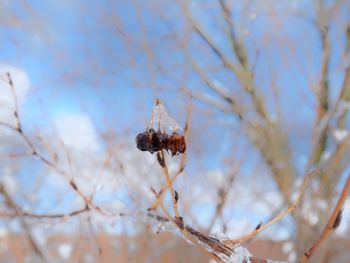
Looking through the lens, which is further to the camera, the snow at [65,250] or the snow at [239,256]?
the snow at [65,250]

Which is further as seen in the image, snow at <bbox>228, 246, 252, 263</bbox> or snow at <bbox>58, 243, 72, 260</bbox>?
snow at <bbox>58, 243, 72, 260</bbox>

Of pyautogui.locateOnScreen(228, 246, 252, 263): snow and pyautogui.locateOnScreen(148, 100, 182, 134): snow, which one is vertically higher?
pyautogui.locateOnScreen(148, 100, 182, 134): snow

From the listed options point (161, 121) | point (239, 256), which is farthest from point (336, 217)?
point (161, 121)

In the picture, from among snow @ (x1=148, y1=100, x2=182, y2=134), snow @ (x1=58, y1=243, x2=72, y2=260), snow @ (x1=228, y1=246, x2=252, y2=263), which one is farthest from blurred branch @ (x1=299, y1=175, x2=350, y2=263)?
snow @ (x1=58, y1=243, x2=72, y2=260)

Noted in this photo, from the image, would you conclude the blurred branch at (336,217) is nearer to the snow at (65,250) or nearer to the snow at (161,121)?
the snow at (161,121)

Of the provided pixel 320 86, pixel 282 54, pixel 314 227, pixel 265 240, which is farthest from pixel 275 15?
pixel 265 240

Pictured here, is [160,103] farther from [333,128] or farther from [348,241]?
[348,241]

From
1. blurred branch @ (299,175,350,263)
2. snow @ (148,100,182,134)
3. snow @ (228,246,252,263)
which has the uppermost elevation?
snow @ (148,100,182,134)

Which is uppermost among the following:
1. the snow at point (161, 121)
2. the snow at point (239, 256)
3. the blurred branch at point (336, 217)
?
the snow at point (161, 121)

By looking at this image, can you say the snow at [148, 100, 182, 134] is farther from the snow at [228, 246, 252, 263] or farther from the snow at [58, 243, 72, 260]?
the snow at [58, 243, 72, 260]

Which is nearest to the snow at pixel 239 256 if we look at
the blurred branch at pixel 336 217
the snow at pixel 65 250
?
the blurred branch at pixel 336 217

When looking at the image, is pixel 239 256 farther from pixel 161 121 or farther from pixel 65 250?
pixel 65 250
